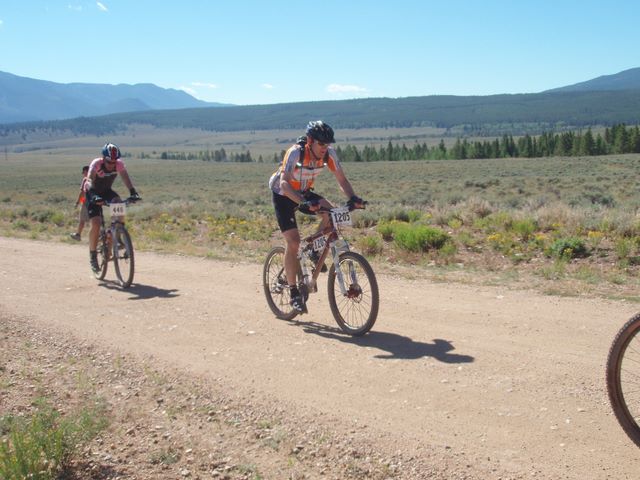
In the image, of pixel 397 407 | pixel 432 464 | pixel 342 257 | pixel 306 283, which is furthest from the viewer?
pixel 306 283

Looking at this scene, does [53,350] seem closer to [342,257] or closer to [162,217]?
[342,257]

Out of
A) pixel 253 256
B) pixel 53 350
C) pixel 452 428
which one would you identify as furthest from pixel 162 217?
pixel 452 428

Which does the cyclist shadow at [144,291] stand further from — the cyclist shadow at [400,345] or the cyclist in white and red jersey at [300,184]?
the cyclist shadow at [400,345]

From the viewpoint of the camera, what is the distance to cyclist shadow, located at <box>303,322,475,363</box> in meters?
5.75

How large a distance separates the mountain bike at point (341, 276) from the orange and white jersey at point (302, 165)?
43 cm

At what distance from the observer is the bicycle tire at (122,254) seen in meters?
9.59

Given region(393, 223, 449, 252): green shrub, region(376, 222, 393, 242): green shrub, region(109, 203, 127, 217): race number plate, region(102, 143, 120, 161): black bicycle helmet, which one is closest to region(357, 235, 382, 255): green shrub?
region(393, 223, 449, 252): green shrub

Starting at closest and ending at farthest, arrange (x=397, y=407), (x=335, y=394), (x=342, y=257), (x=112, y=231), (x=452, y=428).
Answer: (x=452, y=428), (x=397, y=407), (x=335, y=394), (x=342, y=257), (x=112, y=231)

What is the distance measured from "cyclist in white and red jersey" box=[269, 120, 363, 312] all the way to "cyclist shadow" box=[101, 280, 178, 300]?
248 cm

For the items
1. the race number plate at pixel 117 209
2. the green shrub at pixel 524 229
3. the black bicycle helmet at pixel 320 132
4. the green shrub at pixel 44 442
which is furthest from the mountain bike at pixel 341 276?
the green shrub at pixel 524 229

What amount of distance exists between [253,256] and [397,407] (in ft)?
25.3

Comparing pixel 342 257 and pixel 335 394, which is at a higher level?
pixel 342 257

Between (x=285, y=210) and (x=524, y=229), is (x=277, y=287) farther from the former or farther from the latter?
(x=524, y=229)

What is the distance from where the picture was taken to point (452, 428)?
14.2 feet
